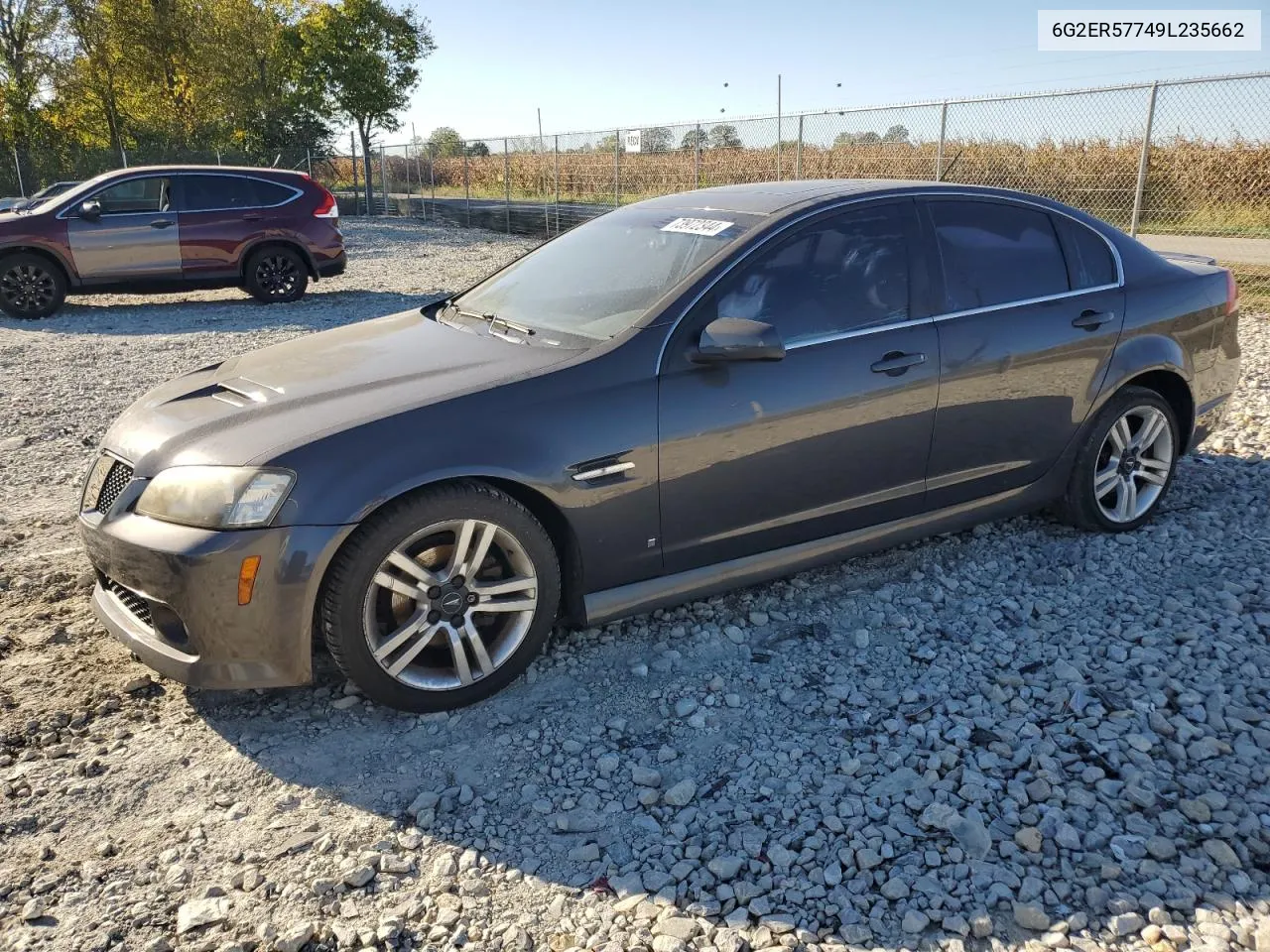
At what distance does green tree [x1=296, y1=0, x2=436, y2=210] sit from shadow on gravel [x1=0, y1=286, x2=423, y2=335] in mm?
19622

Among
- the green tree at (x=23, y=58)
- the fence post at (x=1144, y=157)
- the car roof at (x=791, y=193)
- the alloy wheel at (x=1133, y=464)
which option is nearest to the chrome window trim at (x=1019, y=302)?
the car roof at (x=791, y=193)

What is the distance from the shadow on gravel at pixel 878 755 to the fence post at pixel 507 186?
2113cm

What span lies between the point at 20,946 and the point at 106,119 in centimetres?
3919

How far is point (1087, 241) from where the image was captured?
14.7 feet

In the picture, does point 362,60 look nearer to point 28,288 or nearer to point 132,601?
point 28,288

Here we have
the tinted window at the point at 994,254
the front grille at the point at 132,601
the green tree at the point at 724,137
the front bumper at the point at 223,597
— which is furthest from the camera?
the green tree at the point at 724,137

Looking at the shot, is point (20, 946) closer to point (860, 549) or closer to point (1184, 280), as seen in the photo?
point (860, 549)

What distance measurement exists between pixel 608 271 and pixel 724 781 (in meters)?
2.09

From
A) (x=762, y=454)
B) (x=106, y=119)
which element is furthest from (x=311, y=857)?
(x=106, y=119)

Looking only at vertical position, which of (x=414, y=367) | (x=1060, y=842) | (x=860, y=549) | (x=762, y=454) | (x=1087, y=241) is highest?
(x=1087, y=241)

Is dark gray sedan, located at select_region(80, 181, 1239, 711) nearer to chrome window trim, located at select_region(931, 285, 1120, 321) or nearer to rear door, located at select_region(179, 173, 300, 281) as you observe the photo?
chrome window trim, located at select_region(931, 285, 1120, 321)

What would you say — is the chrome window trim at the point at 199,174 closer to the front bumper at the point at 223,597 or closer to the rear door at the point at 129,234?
the rear door at the point at 129,234

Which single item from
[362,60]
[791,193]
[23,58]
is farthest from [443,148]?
[791,193]

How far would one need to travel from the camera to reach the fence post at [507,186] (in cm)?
2395
